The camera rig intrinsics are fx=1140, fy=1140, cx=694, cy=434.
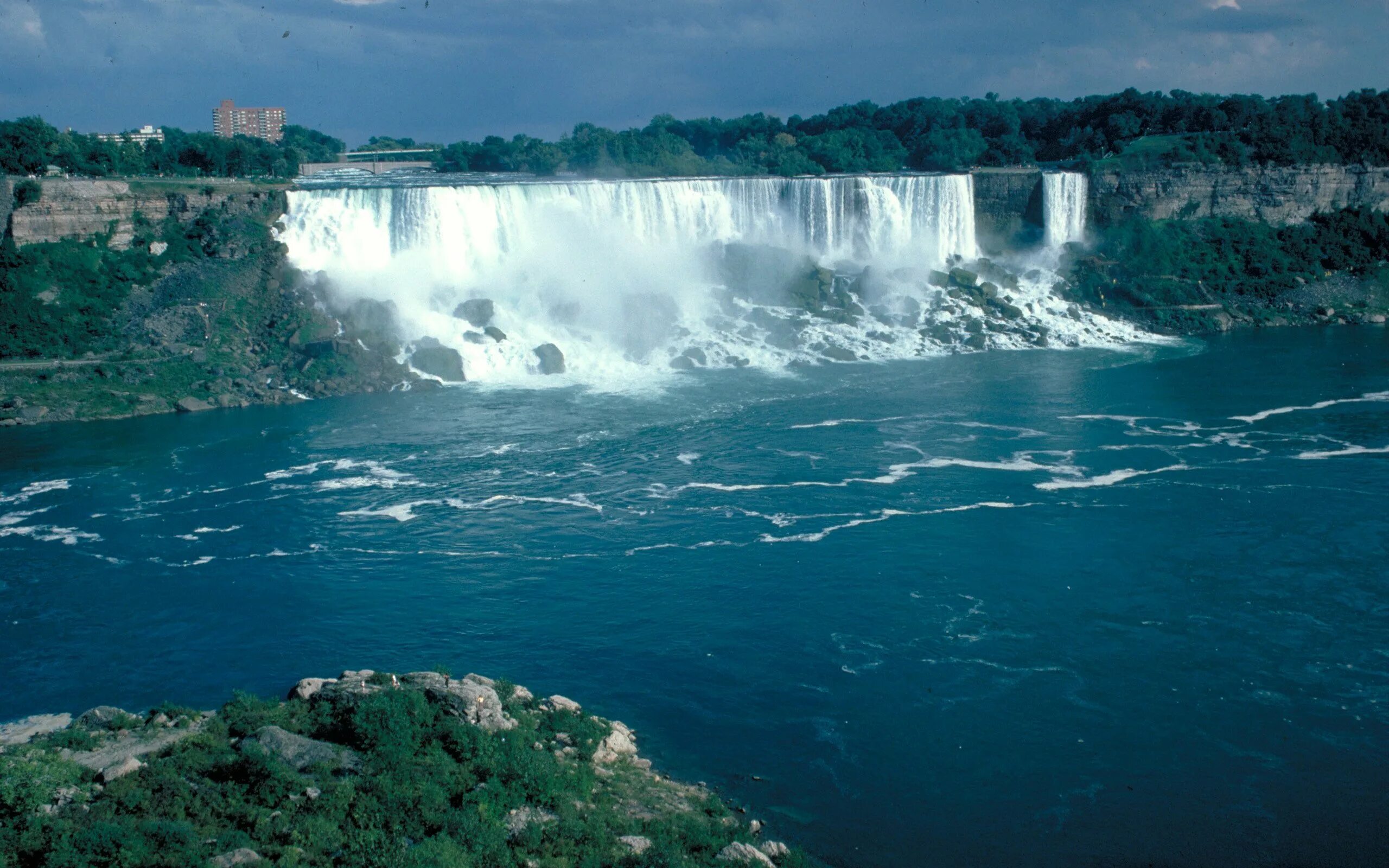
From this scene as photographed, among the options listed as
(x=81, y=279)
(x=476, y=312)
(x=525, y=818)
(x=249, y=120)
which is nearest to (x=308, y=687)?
(x=525, y=818)

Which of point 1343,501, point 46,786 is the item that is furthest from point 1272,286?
point 46,786

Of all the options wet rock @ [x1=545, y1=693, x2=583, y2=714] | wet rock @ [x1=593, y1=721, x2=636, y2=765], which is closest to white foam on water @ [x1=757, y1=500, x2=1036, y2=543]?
wet rock @ [x1=545, y1=693, x2=583, y2=714]

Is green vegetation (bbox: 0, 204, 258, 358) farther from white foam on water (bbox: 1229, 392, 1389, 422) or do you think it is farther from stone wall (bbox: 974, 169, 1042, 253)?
white foam on water (bbox: 1229, 392, 1389, 422)

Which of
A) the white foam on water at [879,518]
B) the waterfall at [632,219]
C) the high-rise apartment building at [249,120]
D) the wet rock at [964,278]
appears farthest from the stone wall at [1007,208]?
the high-rise apartment building at [249,120]

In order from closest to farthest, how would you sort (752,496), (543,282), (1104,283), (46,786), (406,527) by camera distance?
(46,786) → (406,527) → (752,496) → (543,282) → (1104,283)

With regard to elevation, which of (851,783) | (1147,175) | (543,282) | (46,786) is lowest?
(851,783)

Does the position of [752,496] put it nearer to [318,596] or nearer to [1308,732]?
[318,596]

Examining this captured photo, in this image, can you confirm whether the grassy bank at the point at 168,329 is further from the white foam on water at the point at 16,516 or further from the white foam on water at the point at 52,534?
the white foam on water at the point at 52,534
